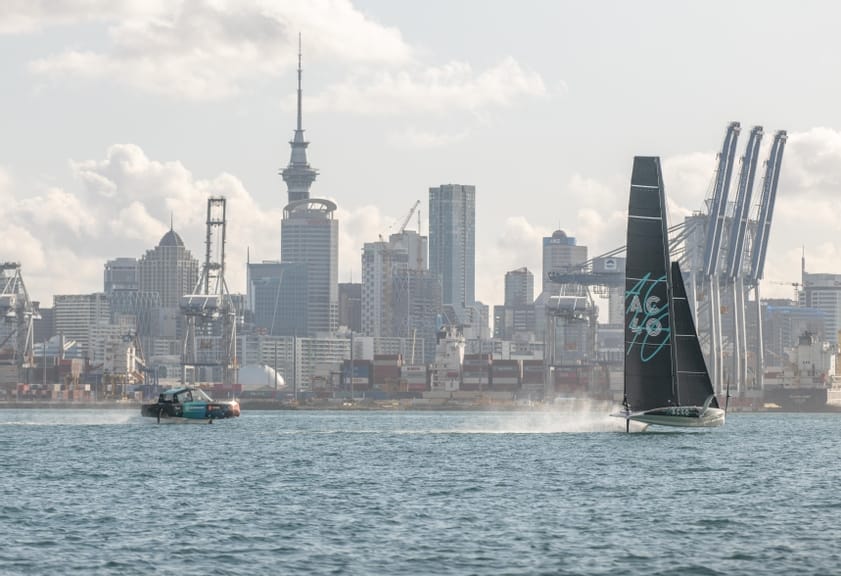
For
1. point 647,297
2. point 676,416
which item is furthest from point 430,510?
point 676,416

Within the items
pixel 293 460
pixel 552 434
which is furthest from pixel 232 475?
pixel 552 434

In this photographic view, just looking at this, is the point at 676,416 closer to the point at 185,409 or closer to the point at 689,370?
the point at 689,370

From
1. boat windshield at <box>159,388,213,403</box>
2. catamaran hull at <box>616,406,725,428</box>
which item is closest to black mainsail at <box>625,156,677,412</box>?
catamaran hull at <box>616,406,725,428</box>

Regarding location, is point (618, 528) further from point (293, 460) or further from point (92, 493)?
point (293, 460)

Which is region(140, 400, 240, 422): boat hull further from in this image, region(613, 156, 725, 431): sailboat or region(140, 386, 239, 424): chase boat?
region(613, 156, 725, 431): sailboat

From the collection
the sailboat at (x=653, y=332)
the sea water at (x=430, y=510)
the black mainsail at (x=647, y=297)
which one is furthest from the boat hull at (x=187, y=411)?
the black mainsail at (x=647, y=297)

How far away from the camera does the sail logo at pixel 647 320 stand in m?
83.2

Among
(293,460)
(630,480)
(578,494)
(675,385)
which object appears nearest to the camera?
(578,494)

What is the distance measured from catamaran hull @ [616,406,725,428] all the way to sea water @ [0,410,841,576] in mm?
1756

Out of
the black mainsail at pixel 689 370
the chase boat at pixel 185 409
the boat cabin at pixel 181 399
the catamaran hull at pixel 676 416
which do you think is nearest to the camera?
the catamaran hull at pixel 676 416

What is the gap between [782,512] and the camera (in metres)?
49.9

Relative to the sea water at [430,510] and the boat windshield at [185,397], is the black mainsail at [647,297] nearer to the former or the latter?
the sea water at [430,510]

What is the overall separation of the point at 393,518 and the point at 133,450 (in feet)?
135

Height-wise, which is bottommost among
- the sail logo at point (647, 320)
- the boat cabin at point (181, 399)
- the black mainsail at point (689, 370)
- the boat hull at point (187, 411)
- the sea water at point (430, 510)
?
the sea water at point (430, 510)
